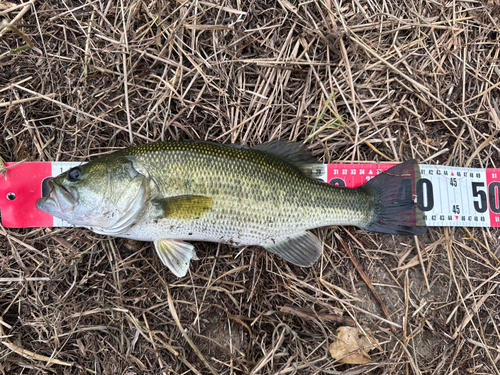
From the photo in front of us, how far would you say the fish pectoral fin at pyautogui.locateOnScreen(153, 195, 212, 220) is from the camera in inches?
98.4

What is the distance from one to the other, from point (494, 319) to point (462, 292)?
41 cm

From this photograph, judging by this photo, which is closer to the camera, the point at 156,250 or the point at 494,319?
the point at 156,250

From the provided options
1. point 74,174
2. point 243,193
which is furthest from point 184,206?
point 74,174

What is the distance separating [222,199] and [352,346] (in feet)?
5.80

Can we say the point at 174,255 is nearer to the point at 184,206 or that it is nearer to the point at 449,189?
the point at 184,206

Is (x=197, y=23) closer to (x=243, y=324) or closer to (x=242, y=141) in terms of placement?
(x=242, y=141)

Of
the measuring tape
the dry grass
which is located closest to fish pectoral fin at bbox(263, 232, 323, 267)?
the dry grass

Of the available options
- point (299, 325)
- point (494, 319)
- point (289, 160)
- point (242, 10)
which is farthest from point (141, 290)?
Result: point (494, 319)

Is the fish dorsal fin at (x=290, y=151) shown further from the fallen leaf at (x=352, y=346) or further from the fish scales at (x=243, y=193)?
the fallen leaf at (x=352, y=346)

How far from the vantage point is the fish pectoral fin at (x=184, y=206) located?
2.50 metres

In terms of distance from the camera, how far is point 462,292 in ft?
10.3

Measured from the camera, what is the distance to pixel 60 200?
7.95 ft

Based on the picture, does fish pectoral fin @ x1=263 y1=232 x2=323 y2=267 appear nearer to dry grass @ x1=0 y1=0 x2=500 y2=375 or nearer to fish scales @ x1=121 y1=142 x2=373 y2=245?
fish scales @ x1=121 y1=142 x2=373 y2=245

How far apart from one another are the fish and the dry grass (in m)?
0.30
